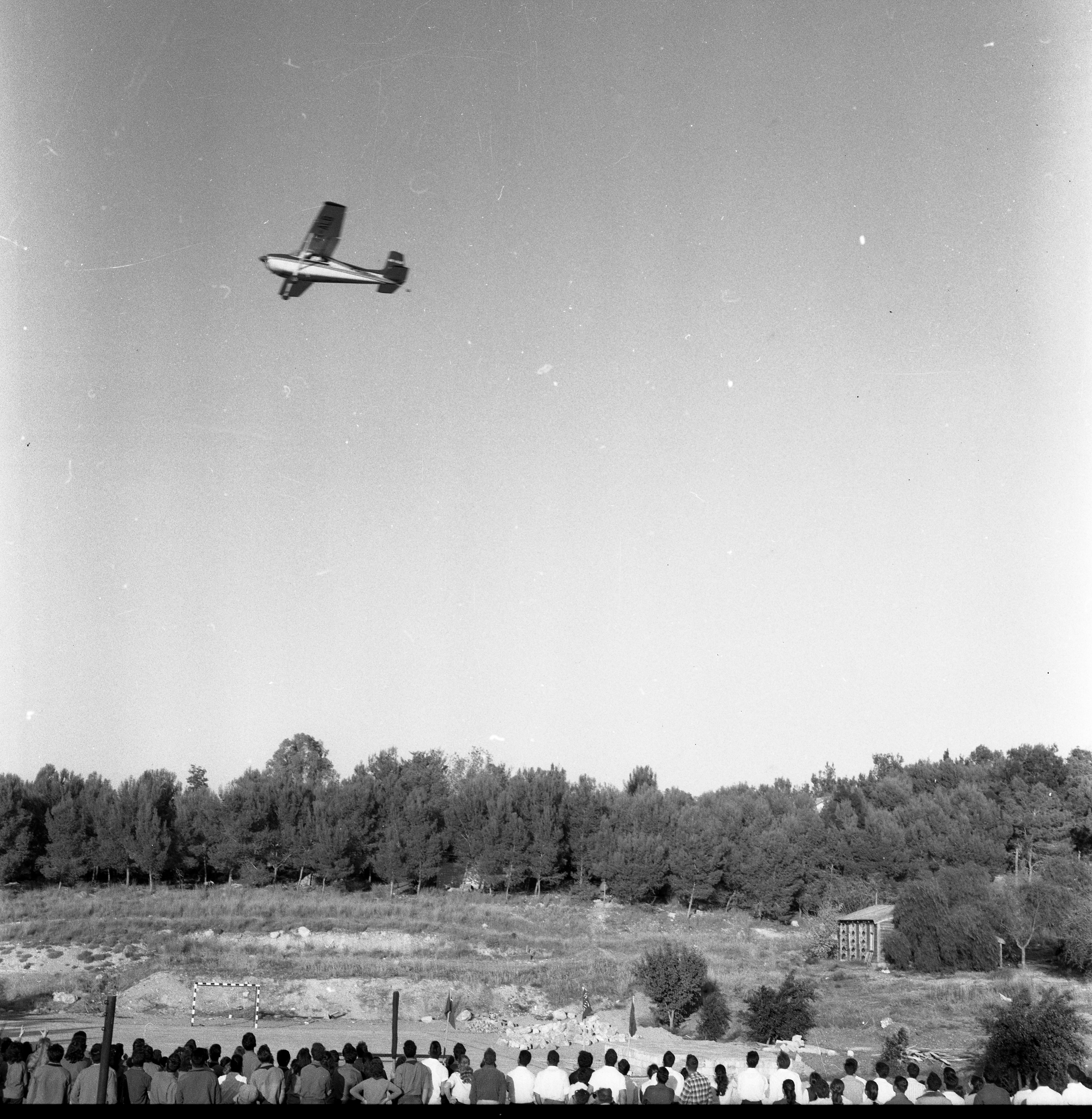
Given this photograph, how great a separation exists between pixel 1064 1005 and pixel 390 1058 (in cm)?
1950

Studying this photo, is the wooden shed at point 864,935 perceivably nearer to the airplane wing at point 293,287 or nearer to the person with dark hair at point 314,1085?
the airplane wing at point 293,287

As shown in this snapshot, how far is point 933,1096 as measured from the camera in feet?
32.3

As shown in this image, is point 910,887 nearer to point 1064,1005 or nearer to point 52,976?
point 1064,1005

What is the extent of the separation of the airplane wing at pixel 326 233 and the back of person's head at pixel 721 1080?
61.7 ft

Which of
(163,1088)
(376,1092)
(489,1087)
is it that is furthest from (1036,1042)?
Result: (163,1088)

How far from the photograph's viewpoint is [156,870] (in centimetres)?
5588

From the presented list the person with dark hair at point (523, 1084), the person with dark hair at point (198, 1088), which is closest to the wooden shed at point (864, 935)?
the person with dark hair at point (523, 1084)

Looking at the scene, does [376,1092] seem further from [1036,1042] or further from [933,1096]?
[1036,1042]

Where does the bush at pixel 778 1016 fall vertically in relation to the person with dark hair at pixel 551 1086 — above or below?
below

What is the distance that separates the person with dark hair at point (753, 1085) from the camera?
1059 centimetres

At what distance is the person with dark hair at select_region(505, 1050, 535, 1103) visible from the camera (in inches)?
410

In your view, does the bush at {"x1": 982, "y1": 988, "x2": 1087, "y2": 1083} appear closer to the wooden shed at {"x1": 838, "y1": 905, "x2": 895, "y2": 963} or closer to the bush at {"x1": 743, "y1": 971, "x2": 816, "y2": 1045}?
the bush at {"x1": 743, "y1": 971, "x2": 816, "y2": 1045}

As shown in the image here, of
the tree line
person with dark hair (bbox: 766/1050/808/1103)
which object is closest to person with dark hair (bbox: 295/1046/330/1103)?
person with dark hair (bbox: 766/1050/808/1103)

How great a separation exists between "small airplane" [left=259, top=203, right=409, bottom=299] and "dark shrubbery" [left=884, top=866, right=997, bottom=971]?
31225mm
